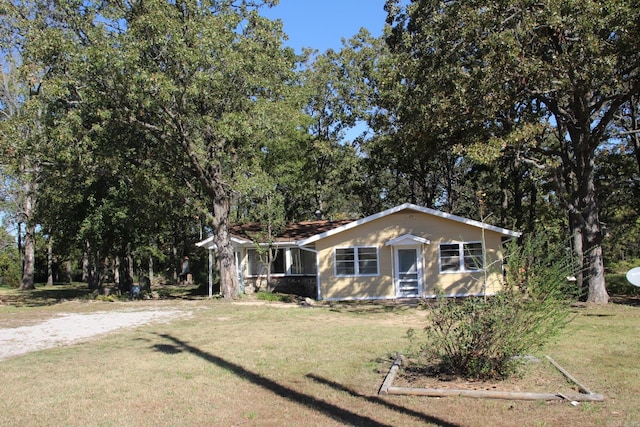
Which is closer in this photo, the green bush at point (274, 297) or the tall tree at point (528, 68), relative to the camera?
the tall tree at point (528, 68)

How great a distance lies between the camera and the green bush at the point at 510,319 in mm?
6539

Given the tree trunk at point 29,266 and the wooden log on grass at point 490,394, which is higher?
the tree trunk at point 29,266

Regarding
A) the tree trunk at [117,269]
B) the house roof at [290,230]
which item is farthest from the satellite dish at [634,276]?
the tree trunk at [117,269]

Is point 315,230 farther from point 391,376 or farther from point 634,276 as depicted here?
point 634,276

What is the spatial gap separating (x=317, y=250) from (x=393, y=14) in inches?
383

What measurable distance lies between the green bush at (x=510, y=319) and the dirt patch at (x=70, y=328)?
25.4ft

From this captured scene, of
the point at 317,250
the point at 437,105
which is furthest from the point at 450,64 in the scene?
the point at 317,250

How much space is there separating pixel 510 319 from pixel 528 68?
9.56 metres

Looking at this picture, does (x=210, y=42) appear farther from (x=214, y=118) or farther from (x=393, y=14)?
(x=393, y=14)

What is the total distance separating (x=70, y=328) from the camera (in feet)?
42.5

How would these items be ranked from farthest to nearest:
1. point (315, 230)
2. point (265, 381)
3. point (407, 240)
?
point (315, 230) → point (407, 240) → point (265, 381)

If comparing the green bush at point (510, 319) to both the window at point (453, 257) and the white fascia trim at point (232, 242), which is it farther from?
the white fascia trim at point (232, 242)

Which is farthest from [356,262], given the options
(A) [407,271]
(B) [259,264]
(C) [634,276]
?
(C) [634,276]

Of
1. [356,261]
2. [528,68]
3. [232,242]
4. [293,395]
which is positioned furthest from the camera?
[232,242]
